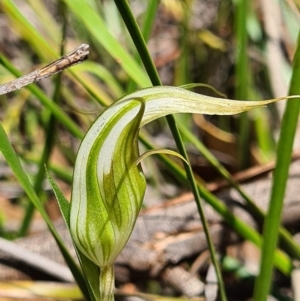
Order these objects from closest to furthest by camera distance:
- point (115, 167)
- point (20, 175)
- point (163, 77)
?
1. point (115, 167)
2. point (20, 175)
3. point (163, 77)

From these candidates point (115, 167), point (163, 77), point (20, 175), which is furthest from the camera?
point (163, 77)

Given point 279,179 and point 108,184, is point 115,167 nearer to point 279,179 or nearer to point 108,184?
point 108,184

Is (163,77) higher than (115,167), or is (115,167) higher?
(163,77)

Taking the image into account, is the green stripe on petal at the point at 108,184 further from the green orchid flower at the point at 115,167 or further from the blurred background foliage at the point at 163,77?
the blurred background foliage at the point at 163,77

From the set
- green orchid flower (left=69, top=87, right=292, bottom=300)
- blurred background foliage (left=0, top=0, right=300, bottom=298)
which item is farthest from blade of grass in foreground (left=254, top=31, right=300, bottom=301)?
blurred background foliage (left=0, top=0, right=300, bottom=298)

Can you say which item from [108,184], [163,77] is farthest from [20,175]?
[163,77]

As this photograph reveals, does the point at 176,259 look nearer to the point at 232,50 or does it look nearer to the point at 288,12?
the point at 288,12

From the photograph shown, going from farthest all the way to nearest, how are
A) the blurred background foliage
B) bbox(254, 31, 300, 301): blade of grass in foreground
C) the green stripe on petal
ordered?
the blurred background foliage < bbox(254, 31, 300, 301): blade of grass in foreground < the green stripe on petal

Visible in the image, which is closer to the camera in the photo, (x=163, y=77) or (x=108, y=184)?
(x=108, y=184)

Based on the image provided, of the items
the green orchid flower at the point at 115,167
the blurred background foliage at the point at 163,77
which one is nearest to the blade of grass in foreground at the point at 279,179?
the green orchid flower at the point at 115,167

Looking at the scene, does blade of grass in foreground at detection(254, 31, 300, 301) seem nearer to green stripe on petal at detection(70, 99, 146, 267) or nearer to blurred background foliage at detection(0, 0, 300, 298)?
green stripe on petal at detection(70, 99, 146, 267)

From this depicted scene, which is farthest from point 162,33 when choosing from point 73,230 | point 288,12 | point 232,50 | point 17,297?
point 73,230
